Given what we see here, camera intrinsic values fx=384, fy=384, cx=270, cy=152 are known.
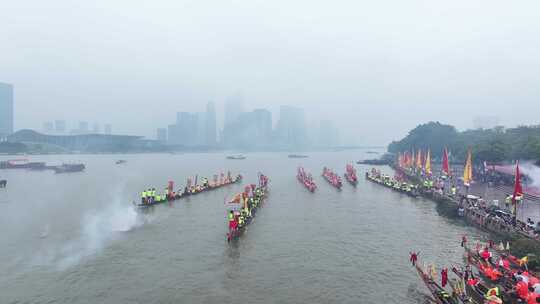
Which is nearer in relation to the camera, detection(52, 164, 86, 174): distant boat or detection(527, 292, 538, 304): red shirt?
detection(527, 292, 538, 304): red shirt

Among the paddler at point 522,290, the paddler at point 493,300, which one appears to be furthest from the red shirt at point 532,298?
the paddler at point 493,300

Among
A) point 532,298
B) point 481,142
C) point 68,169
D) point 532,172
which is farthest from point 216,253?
point 68,169

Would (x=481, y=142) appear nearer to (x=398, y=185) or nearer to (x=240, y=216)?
(x=398, y=185)

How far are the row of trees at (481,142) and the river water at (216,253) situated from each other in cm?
3349

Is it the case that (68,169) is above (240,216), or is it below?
above

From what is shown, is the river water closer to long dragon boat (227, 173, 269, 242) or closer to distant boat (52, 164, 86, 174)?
long dragon boat (227, 173, 269, 242)

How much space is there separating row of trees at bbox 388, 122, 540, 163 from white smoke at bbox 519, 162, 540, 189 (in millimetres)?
1557

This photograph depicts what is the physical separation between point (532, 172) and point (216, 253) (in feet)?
180

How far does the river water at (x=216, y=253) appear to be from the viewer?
2323 centimetres

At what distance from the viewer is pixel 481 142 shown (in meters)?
97.8

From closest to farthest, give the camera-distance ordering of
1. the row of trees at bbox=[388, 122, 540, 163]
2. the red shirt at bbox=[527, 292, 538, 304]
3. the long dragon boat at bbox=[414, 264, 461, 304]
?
the red shirt at bbox=[527, 292, 538, 304]
the long dragon boat at bbox=[414, 264, 461, 304]
the row of trees at bbox=[388, 122, 540, 163]

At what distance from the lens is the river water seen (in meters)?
23.2

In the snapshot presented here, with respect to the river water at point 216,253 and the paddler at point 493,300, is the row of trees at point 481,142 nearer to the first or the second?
the river water at point 216,253

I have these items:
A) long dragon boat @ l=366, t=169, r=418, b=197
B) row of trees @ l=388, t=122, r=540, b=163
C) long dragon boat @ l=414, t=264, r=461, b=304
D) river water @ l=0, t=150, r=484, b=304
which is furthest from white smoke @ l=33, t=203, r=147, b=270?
row of trees @ l=388, t=122, r=540, b=163
